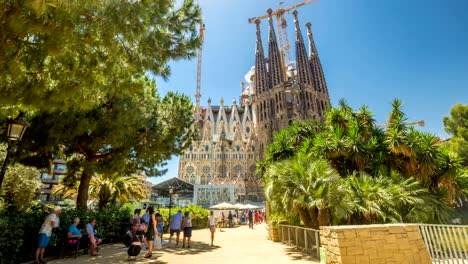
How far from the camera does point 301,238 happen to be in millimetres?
9008

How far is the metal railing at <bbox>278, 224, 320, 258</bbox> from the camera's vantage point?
7.79 meters

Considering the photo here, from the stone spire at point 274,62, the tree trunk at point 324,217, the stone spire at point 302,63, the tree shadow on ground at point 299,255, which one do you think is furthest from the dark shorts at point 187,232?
the stone spire at point 302,63

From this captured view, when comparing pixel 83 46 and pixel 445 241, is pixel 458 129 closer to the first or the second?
pixel 445 241

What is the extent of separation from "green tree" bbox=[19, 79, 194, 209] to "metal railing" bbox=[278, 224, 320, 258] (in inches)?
247

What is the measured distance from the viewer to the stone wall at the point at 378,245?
537 centimetres

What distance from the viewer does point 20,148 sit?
27.9 feet

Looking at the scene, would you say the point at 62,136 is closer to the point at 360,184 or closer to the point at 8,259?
the point at 8,259

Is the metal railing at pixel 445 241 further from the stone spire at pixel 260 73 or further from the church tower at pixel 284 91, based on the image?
the stone spire at pixel 260 73

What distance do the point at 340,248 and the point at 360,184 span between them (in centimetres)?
443

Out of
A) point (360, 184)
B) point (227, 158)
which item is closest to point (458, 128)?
point (360, 184)

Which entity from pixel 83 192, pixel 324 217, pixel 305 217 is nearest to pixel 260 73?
pixel 305 217

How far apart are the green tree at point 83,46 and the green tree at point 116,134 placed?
2850 mm

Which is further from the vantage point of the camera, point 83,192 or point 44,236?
point 83,192

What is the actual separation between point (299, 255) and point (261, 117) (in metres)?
59.2
